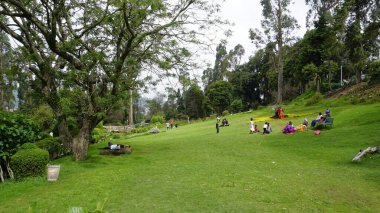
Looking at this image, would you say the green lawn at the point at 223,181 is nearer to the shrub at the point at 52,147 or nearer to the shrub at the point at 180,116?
the shrub at the point at 52,147

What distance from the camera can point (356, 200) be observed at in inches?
316

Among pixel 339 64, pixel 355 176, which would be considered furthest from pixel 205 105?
pixel 355 176

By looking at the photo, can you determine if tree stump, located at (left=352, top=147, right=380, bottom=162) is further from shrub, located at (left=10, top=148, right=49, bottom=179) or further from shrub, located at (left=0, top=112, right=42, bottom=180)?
shrub, located at (left=0, top=112, right=42, bottom=180)

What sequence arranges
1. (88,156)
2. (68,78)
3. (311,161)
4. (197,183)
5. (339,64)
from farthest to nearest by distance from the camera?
(339,64)
(88,156)
(68,78)
(311,161)
(197,183)

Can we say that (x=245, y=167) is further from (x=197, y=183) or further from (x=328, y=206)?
(x=328, y=206)

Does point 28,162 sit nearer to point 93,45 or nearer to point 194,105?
point 93,45

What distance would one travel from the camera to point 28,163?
1040 cm

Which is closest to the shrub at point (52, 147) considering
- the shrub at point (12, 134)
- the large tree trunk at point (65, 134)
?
the large tree trunk at point (65, 134)

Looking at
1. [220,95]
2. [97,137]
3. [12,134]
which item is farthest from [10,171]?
[220,95]

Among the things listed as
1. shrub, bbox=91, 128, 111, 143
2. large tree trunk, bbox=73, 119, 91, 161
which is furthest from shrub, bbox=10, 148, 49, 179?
shrub, bbox=91, 128, 111, 143

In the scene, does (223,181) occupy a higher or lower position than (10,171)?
lower

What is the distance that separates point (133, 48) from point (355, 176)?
10.9 m

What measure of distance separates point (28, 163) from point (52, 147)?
16.9 feet

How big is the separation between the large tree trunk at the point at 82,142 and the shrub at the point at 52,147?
98 cm
